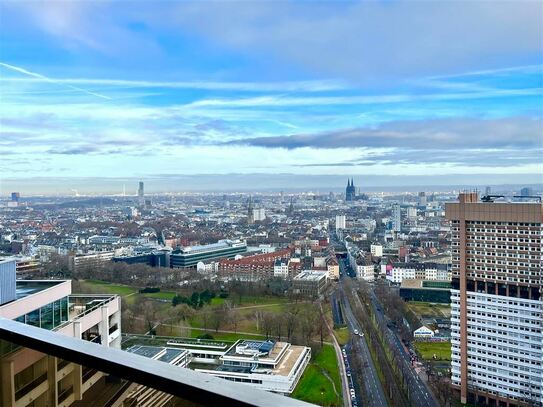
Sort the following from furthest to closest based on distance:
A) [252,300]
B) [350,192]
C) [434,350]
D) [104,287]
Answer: [350,192]
[104,287]
[252,300]
[434,350]

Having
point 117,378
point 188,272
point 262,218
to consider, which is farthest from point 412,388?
point 262,218

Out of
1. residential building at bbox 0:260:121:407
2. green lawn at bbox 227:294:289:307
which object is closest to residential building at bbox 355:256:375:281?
green lawn at bbox 227:294:289:307

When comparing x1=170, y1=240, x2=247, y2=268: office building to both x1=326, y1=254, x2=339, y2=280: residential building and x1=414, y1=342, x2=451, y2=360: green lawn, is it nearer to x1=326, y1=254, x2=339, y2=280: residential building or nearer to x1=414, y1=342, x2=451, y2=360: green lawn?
x1=326, y1=254, x2=339, y2=280: residential building

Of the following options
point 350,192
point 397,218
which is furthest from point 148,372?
point 350,192

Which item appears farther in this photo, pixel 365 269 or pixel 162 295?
pixel 365 269

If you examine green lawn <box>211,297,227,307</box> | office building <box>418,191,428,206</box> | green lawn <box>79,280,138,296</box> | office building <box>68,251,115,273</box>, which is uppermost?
office building <box>418,191,428,206</box>

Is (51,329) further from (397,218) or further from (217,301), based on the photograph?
(397,218)

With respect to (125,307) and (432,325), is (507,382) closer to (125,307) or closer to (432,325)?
(432,325)
